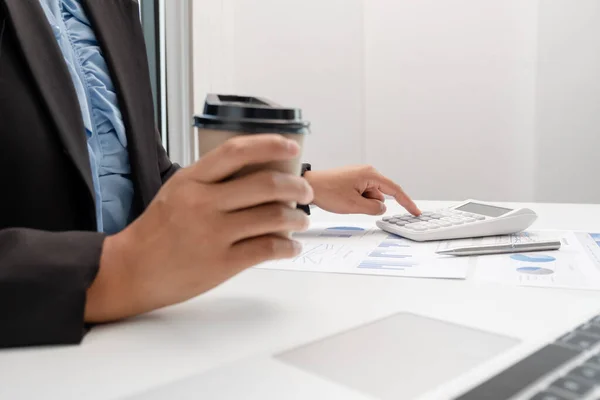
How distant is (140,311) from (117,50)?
511 mm

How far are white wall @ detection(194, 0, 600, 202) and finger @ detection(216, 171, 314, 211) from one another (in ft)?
5.06

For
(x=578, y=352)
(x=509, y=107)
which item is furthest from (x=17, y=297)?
(x=509, y=107)

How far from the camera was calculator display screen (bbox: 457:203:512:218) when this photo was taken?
813 millimetres

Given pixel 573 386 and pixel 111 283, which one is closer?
pixel 573 386

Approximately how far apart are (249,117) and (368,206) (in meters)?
0.57

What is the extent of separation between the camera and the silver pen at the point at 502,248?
667 mm

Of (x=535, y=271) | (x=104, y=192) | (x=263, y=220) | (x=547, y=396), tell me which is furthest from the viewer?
(x=104, y=192)

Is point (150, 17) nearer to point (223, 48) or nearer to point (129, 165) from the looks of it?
point (223, 48)

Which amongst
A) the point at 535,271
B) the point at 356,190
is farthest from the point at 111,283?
the point at 356,190

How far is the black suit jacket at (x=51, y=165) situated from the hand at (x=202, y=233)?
26 mm

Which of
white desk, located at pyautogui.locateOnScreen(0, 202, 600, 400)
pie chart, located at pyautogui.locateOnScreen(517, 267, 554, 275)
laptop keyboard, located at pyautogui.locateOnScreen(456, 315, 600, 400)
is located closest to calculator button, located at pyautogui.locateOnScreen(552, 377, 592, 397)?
laptop keyboard, located at pyautogui.locateOnScreen(456, 315, 600, 400)

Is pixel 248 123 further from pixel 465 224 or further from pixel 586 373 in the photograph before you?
pixel 465 224

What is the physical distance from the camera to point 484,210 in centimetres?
85

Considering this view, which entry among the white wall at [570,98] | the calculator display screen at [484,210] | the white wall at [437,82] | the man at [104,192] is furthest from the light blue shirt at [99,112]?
the white wall at [570,98]
